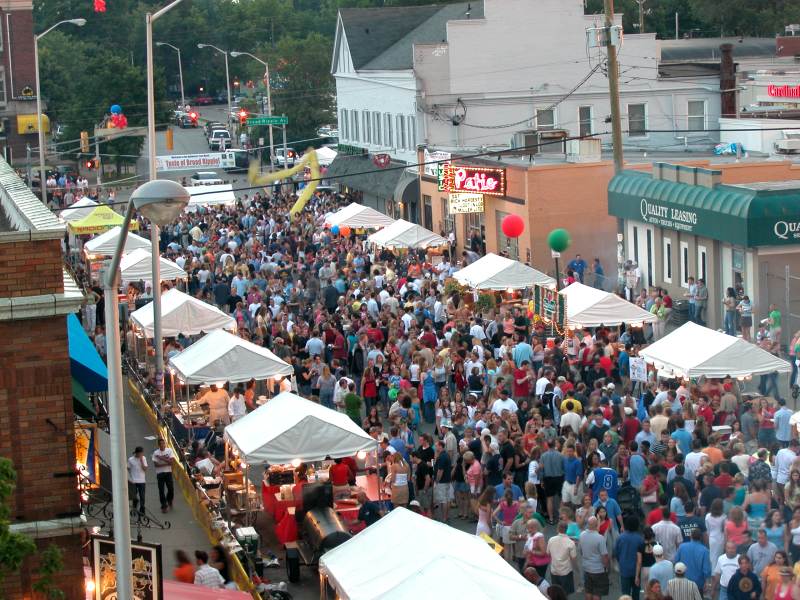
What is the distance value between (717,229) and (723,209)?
0.55 meters

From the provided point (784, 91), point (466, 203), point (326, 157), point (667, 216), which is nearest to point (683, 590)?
point (667, 216)

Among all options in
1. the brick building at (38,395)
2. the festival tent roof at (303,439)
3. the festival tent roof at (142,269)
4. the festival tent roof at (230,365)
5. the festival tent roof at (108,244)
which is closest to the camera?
the brick building at (38,395)

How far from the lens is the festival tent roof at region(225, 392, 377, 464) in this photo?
18.0m

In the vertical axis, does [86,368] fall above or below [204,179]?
above

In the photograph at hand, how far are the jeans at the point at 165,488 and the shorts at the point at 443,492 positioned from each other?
13.8ft

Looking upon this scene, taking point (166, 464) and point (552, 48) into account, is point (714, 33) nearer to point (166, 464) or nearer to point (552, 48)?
point (552, 48)

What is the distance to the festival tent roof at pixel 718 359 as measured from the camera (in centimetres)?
2050

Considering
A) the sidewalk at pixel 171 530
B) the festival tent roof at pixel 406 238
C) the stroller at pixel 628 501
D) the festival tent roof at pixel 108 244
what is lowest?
the sidewalk at pixel 171 530

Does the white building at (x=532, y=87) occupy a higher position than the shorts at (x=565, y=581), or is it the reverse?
the white building at (x=532, y=87)

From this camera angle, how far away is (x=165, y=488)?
19750 millimetres

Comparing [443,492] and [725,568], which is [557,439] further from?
[725,568]

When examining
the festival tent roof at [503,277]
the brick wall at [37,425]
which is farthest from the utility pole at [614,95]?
Result: the brick wall at [37,425]

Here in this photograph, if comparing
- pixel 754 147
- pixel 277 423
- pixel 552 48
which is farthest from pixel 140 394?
pixel 552 48

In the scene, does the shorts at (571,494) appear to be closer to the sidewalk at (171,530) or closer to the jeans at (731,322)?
the sidewalk at (171,530)
